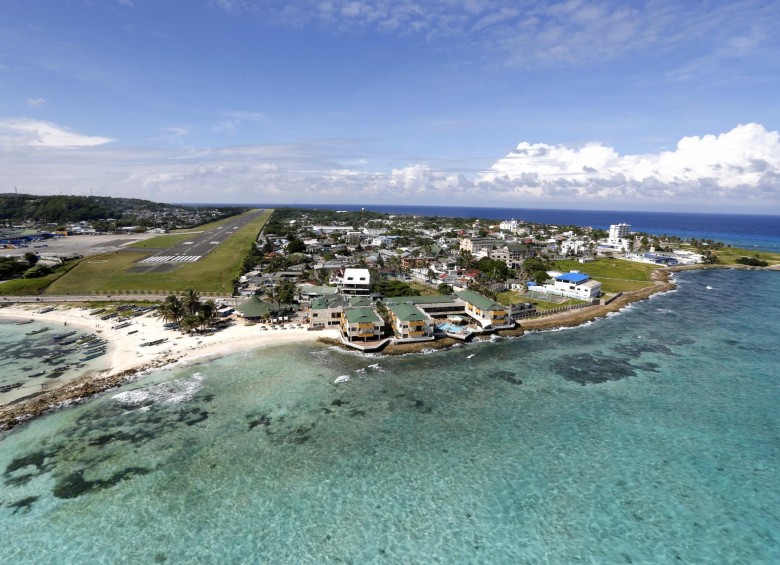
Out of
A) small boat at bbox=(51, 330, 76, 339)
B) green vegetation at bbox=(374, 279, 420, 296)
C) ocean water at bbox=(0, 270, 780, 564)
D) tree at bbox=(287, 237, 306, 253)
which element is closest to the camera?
ocean water at bbox=(0, 270, 780, 564)

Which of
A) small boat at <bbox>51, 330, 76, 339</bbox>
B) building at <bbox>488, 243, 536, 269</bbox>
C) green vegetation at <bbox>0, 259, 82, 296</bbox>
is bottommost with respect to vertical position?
small boat at <bbox>51, 330, 76, 339</bbox>

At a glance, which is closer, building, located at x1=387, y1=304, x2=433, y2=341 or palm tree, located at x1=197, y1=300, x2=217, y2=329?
building, located at x1=387, y1=304, x2=433, y2=341

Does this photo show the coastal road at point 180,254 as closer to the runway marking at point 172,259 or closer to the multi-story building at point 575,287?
the runway marking at point 172,259

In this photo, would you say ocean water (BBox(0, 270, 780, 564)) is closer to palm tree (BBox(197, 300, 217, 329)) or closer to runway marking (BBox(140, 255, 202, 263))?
palm tree (BBox(197, 300, 217, 329))

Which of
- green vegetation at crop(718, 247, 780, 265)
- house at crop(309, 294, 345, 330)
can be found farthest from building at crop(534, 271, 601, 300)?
green vegetation at crop(718, 247, 780, 265)

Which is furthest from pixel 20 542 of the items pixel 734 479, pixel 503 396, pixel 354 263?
pixel 354 263

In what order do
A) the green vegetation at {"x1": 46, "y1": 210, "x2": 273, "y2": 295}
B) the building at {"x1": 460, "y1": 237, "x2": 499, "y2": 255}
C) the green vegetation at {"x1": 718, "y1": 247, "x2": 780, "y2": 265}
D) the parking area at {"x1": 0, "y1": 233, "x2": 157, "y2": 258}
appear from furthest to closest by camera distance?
the green vegetation at {"x1": 718, "y1": 247, "x2": 780, "y2": 265} < the building at {"x1": 460, "y1": 237, "x2": 499, "y2": 255} < the parking area at {"x1": 0, "y1": 233, "x2": 157, "y2": 258} < the green vegetation at {"x1": 46, "y1": 210, "x2": 273, "y2": 295}

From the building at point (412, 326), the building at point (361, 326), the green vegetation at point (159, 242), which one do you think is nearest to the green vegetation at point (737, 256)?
the building at point (412, 326)
